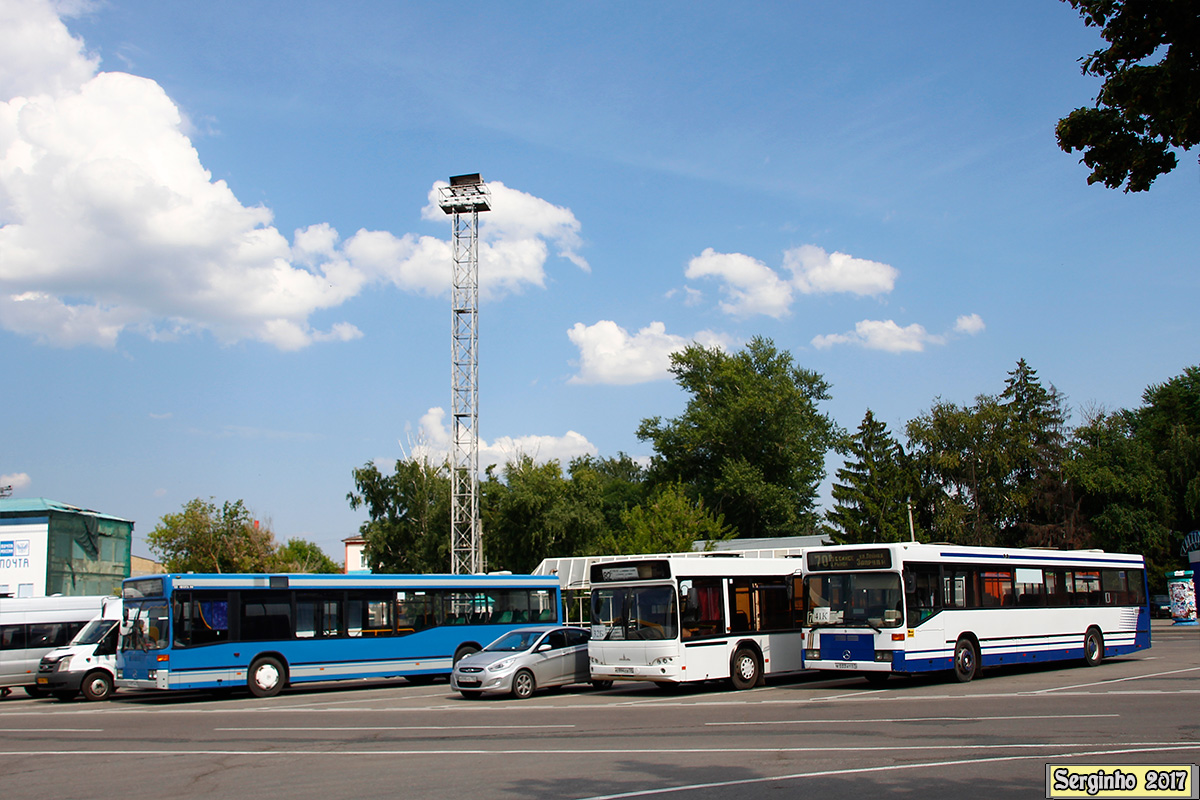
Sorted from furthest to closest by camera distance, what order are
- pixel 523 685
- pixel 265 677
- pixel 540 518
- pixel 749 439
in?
pixel 749 439
pixel 540 518
pixel 265 677
pixel 523 685

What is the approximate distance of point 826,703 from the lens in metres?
17.2

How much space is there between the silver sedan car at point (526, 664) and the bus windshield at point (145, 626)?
21.3 feet

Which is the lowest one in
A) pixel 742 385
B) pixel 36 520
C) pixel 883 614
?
pixel 883 614

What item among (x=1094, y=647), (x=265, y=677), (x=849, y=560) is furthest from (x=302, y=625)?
(x=1094, y=647)

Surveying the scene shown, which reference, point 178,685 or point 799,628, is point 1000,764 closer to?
point 799,628

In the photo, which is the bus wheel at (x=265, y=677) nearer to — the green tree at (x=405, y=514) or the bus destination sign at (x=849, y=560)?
the bus destination sign at (x=849, y=560)

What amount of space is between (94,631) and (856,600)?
727 inches

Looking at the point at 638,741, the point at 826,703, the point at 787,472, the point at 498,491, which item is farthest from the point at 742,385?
the point at 638,741

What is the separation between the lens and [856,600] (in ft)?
65.0

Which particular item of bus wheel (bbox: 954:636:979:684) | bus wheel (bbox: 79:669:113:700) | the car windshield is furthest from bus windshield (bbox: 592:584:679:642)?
bus wheel (bbox: 79:669:113:700)

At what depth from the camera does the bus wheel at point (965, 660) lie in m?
20.4

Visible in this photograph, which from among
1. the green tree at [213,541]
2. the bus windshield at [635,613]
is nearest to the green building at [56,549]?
the green tree at [213,541]

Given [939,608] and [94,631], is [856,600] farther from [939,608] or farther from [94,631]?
[94,631]

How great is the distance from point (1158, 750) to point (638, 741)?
5.88 metres
